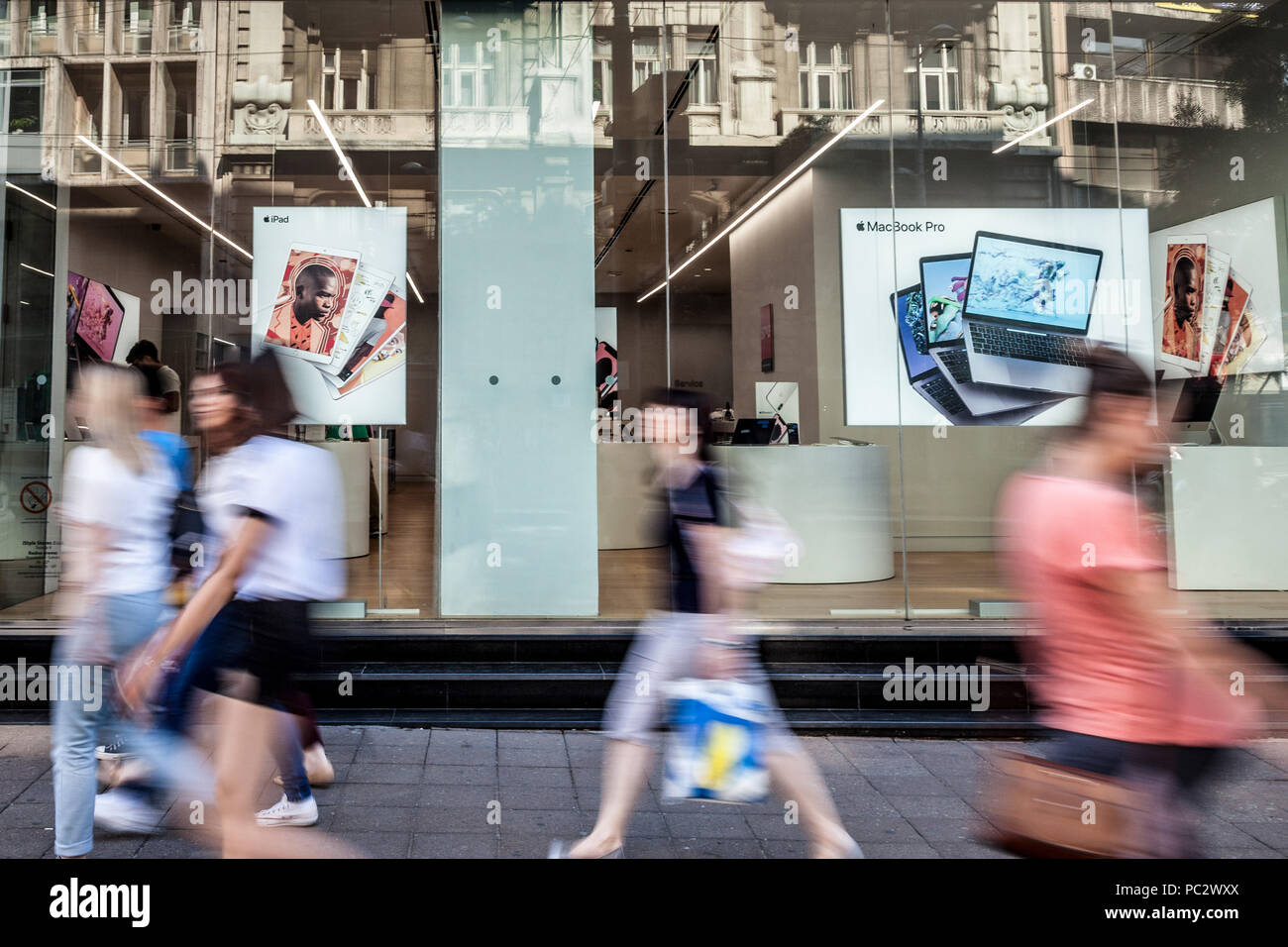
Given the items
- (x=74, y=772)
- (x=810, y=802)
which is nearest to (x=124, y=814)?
(x=74, y=772)

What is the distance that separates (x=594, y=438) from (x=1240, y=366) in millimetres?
5239

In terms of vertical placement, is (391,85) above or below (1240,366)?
above

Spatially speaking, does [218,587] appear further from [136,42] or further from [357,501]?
[136,42]

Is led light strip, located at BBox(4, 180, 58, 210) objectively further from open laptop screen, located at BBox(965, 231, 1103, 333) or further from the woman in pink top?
the woman in pink top

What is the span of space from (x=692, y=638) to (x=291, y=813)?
1.79 meters

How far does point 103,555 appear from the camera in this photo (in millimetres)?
2859

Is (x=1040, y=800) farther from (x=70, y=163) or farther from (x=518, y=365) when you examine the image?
(x=70, y=163)

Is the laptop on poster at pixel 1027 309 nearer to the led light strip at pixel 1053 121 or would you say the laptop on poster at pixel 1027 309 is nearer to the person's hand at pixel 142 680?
the led light strip at pixel 1053 121

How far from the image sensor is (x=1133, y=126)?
804 centimetres

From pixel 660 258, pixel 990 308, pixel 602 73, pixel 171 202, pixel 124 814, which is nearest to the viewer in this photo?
pixel 124 814

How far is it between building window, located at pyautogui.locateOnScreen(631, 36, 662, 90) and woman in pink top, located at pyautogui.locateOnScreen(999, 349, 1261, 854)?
5541 millimetres
